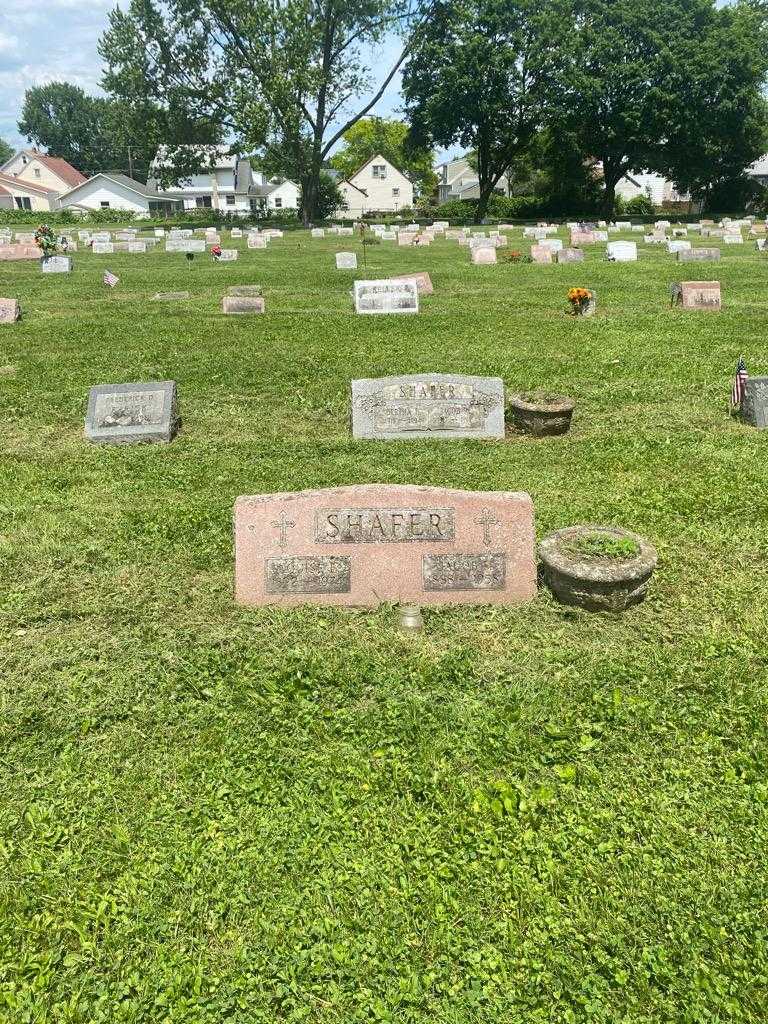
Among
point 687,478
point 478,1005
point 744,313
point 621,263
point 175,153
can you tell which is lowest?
point 478,1005

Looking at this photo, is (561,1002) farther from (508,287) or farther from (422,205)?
(422,205)

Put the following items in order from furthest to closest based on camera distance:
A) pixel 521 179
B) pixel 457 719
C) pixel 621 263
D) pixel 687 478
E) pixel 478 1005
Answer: pixel 521 179, pixel 621 263, pixel 687 478, pixel 457 719, pixel 478 1005

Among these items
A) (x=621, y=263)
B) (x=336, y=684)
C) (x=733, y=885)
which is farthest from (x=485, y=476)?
(x=621, y=263)

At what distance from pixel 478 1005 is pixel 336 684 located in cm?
213

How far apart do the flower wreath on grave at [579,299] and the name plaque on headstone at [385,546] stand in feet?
39.0

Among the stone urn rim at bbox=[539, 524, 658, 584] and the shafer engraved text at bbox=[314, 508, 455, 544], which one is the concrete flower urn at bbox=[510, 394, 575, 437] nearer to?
the stone urn rim at bbox=[539, 524, 658, 584]

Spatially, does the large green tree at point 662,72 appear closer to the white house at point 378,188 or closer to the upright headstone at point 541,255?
the upright headstone at point 541,255

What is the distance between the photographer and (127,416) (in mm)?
9188

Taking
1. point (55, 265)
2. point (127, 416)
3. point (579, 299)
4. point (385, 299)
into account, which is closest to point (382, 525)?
point (127, 416)

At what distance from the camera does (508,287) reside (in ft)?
66.8

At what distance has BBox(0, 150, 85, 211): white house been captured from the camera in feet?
265

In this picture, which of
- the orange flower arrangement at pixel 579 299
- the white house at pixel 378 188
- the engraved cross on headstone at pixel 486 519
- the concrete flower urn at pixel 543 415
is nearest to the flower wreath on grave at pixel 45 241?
the orange flower arrangement at pixel 579 299

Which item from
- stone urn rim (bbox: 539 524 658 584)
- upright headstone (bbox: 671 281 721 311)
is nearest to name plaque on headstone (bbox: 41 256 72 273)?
upright headstone (bbox: 671 281 721 311)

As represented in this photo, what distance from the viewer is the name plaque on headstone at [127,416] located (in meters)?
9.13
